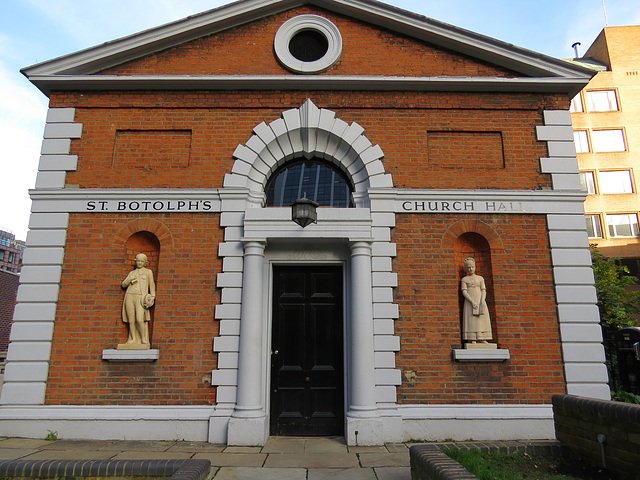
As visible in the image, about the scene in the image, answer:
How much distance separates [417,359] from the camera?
705 centimetres

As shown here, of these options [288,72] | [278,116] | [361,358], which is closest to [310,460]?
[361,358]

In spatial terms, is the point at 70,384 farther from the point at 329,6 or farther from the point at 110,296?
the point at 329,6

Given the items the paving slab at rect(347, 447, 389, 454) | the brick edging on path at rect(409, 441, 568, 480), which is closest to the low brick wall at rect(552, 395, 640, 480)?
the brick edging on path at rect(409, 441, 568, 480)

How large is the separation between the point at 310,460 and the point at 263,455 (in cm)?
70

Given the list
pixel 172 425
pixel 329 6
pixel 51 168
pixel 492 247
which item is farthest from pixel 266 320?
pixel 329 6

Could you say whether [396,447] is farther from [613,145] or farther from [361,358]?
[613,145]

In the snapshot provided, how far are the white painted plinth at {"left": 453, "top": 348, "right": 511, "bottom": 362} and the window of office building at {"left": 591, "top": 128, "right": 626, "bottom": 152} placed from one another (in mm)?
26646

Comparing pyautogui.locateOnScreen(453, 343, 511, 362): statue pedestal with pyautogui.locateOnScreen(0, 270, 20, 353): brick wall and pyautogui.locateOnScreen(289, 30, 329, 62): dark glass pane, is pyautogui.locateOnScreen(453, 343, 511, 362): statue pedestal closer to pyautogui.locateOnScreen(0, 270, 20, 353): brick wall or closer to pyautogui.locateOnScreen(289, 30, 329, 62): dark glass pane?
pyautogui.locateOnScreen(289, 30, 329, 62): dark glass pane

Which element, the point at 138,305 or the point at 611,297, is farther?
the point at 611,297

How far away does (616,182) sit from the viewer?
27.6 meters

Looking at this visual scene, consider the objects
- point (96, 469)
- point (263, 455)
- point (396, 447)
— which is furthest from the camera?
point (396, 447)

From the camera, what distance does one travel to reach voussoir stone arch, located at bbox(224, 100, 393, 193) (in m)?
7.78

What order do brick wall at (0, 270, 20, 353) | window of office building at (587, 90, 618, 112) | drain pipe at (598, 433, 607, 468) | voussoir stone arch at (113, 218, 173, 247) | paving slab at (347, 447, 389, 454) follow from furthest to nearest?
1. window of office building at (587, 90, 618, 112)
2. brick wall at (0, 270, 20, 353)
3. voussoir stone arch at (113, 218, 173, 247)
4. paving slab at (347, 447, 389, 454)
5. drain pipe at (598, 433, 607, 468)

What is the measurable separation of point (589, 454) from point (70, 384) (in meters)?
7.21
